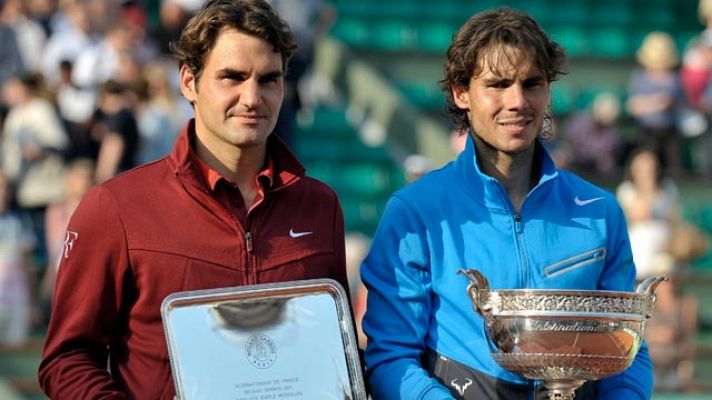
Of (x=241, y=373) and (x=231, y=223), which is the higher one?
(x=231, y=223)

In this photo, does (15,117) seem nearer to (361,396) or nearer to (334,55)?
(334,55)

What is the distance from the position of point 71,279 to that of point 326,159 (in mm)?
9191

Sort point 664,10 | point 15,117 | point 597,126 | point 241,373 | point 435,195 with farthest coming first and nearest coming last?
point 664,10
point 597,126
point 15,117
point 435,195
point 241,373

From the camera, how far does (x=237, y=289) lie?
393 cm

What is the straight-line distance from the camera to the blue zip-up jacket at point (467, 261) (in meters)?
4.07

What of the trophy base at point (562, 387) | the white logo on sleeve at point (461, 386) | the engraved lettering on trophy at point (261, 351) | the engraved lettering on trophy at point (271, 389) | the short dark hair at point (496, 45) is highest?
the short dark hair at point (496, 45)

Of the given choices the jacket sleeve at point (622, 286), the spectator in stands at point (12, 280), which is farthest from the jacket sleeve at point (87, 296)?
the spectator in stands at point (12, 280)

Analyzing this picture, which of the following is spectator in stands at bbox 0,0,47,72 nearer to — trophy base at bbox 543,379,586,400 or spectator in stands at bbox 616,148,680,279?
spectator in stands at bbox 616,148,680,279

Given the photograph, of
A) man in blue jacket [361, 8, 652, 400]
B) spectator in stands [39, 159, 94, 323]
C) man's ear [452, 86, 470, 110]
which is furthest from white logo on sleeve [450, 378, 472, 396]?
spectator in stands [39, 159, 94, 323]

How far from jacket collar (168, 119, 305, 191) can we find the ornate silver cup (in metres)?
0.59

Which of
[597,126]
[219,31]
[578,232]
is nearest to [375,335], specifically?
[578,232]

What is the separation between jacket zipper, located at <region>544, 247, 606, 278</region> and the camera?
13.4 ft

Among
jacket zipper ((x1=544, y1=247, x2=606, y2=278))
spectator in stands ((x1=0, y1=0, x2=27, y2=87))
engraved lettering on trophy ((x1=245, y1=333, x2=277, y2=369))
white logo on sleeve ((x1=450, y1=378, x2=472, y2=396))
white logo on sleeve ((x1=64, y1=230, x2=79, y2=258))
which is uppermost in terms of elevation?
spectator in stands ((x1=0, y1=0, x2=27, y2=87))

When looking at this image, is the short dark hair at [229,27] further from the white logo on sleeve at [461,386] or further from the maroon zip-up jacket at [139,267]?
the white logo on sleeve at [461,386]
